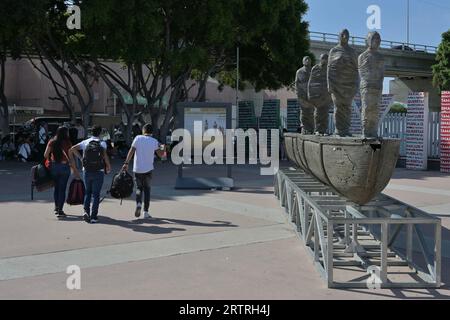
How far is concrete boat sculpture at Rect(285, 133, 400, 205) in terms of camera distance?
672 cm

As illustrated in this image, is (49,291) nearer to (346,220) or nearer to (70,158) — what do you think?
(346,220)

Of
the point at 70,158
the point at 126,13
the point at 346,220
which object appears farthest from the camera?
the point at 126,13

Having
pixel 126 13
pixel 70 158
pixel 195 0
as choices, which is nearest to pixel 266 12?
pixel 195 0

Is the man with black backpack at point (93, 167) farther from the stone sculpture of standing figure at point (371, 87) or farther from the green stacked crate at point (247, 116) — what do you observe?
the green stacked crate at point (247, 116)

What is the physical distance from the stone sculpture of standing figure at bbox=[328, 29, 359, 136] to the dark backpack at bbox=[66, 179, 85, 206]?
4834 mm

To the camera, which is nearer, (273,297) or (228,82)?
(273,297)

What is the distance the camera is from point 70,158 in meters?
10.2

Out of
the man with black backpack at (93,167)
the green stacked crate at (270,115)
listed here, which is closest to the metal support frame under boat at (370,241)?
the man with black backpack at (93,167)

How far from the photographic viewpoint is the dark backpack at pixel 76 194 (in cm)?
1033

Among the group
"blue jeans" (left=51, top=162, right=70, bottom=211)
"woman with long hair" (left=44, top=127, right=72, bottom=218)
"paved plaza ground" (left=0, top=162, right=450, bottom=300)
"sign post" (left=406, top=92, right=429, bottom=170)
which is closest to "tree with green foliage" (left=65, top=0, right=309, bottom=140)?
"sign post" (left=406, top=92, right=429, bottom=170)

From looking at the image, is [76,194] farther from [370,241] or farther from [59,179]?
[370,241]

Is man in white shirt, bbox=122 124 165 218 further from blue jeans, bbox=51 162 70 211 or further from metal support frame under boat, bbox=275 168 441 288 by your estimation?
metal support frame under boat, bbox=275 168 441 288

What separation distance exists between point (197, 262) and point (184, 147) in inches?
305
